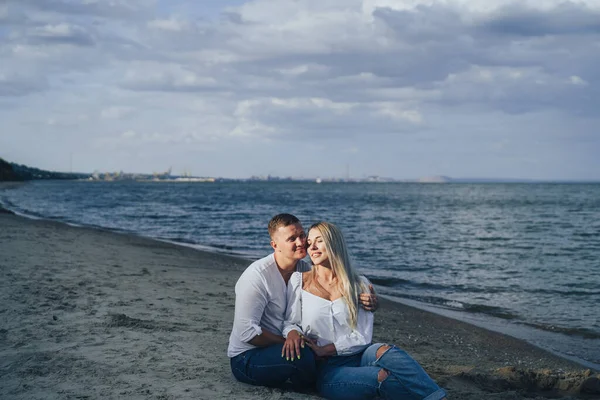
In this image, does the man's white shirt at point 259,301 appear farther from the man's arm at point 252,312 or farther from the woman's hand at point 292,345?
the woman's hand at point 292,345

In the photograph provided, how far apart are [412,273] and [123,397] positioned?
13829mm

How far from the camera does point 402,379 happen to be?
15.9 feet

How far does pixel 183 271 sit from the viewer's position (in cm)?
1420

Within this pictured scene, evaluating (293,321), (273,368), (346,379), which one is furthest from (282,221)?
(346,379)

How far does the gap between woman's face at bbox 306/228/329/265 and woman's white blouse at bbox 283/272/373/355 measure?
0.32m

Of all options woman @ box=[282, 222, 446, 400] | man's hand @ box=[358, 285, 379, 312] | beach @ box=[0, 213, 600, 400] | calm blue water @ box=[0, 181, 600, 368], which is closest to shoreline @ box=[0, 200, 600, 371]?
calm blue water @ box=[0, 181, 600, 368]

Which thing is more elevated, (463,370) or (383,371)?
(383,371)

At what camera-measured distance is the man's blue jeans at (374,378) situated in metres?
4.84

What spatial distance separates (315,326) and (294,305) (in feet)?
0.89

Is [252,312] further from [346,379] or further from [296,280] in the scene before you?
[346,379]

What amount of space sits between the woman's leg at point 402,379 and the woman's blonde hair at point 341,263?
1.63 feet

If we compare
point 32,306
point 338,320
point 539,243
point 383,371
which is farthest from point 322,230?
point 539,243

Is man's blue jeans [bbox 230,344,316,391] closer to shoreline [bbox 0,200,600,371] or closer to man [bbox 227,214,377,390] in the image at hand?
man [bbox 227,214,377,390]

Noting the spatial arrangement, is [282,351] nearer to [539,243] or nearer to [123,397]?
[123,397]
